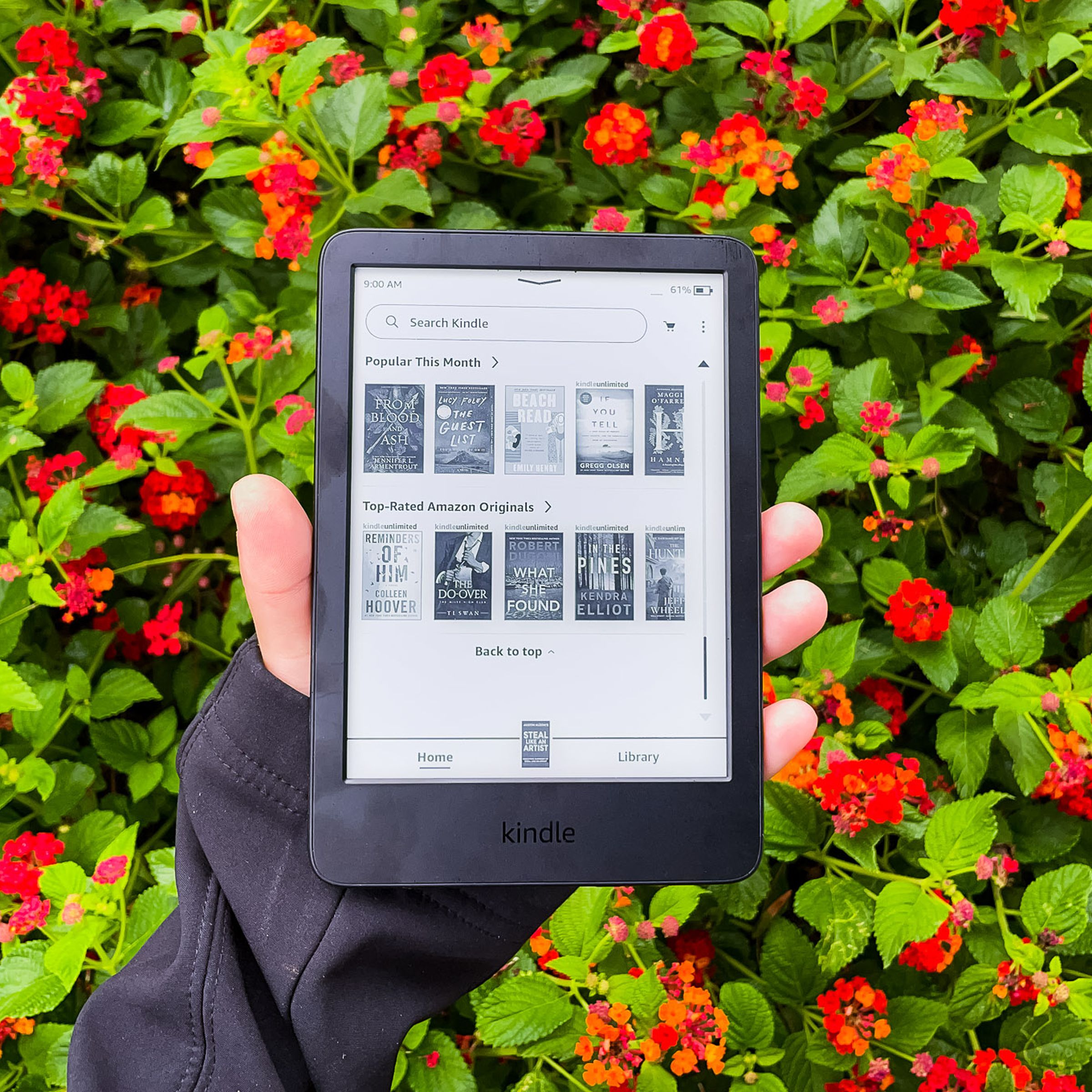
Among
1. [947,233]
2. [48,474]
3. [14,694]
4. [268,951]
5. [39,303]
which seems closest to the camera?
[268,951]

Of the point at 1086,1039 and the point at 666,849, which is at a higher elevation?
the point at 666,849

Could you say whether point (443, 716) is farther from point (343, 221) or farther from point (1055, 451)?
point (1055, 451)

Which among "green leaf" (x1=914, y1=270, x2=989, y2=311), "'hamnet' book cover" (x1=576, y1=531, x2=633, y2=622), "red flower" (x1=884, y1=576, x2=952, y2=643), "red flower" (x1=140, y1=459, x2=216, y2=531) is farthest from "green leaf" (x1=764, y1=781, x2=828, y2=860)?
"red flower" (x1=140, y1=459, x2=216, y2=531)

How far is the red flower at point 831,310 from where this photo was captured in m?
1.06

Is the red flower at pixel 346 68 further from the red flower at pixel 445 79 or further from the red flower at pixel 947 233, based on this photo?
the red flower at pixel 947 233

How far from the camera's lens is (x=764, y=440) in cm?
115

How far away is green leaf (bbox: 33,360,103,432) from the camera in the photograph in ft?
3.73

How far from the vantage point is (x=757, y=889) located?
1.03 meters

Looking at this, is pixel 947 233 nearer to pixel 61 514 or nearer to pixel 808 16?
pixel 808 16

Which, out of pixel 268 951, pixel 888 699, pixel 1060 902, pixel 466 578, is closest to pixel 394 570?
pixel 466 578

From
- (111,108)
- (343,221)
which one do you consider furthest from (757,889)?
(111,108)

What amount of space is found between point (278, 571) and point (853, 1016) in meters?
0.74

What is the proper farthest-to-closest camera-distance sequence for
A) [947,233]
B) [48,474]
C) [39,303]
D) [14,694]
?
1. [39,303]
2. [48,474]
3. [947,233]
4. [14,694]

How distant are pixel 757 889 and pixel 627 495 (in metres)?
0.52
